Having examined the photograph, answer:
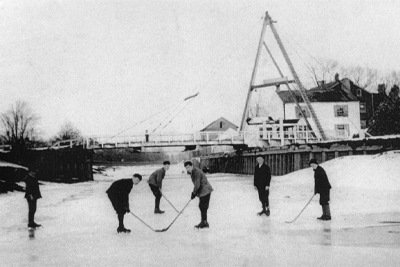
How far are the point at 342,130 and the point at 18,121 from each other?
29865 millimetres

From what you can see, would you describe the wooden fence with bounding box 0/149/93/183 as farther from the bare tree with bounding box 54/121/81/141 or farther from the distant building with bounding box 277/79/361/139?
the distant building with bounding box 277/79/361/139

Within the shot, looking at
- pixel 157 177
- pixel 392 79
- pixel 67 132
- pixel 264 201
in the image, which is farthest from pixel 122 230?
pixel 392 79

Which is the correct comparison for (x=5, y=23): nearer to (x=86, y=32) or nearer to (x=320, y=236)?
(x=86, y=32)

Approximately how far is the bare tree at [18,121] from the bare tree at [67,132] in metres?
0.96

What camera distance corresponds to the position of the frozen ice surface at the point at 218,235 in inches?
203

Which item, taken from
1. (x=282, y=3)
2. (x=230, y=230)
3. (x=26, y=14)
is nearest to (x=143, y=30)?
(x=26, y=14)

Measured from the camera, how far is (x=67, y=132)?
48.9ft

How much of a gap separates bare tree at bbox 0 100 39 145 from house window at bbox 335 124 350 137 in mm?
26969

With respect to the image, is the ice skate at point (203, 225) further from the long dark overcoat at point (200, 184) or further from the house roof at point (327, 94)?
the house roof at point (327, 94)

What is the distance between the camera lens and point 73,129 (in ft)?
46.2

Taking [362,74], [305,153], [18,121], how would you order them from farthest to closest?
[305,153] < [362,74] < [18,121]

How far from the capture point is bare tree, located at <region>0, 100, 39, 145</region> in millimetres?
11438

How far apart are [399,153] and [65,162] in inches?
684

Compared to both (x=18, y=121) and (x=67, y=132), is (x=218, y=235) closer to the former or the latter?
(x=18, y=121)
